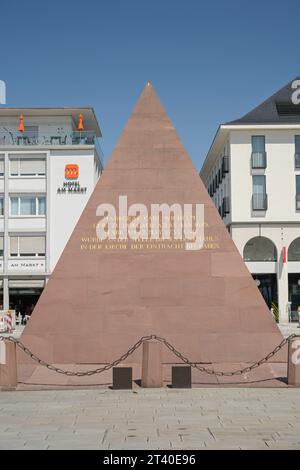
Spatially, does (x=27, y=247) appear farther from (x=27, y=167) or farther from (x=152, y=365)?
(x=152, y=365)

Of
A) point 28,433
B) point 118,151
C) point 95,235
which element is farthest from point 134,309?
point 28,433

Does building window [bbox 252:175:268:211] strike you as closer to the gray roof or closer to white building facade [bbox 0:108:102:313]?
the gray roof

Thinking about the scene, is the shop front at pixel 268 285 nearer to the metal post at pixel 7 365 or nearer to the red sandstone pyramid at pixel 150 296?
the red sandstone pyramid at pixel 150 296

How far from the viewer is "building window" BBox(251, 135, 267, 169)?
44.8m

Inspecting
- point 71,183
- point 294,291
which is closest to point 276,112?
point 294,291

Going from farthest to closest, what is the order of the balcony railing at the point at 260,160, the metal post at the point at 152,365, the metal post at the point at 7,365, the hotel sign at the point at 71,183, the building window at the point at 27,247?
the hotel sign at the point at 71,183 → the building window at the point at 27,247 → the balcony railing at the point at 260,160 → the metal post at the point at 7,365 → the metal post at the point at 152,365

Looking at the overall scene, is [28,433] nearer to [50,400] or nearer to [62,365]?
[50,400]

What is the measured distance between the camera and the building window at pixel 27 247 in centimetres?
4503

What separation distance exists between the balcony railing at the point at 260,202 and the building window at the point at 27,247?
588 inches

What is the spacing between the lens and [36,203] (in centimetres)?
4556

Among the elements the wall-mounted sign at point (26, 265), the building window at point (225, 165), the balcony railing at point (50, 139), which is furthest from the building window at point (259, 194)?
the wall-mounted sign at point (26, 265)

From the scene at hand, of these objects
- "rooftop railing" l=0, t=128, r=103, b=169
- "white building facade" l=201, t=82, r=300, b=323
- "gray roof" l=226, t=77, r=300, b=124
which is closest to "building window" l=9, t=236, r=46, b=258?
"rooftop railing" l=0, t=128, r=103, b=169

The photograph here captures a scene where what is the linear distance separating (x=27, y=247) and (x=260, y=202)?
16608 millimetres
